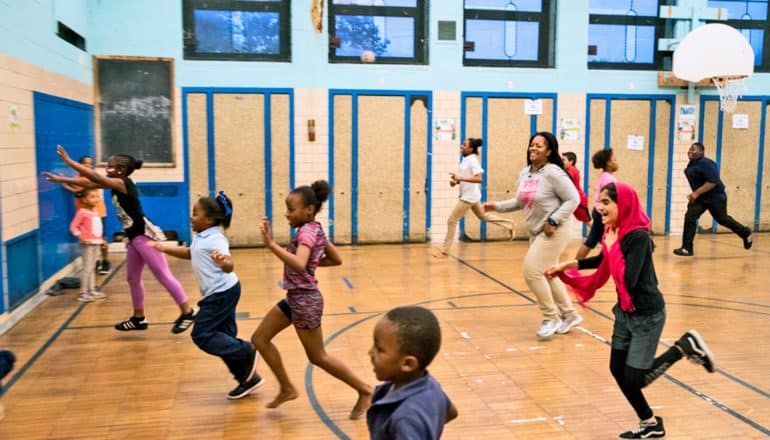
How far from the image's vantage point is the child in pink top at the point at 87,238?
7199mm

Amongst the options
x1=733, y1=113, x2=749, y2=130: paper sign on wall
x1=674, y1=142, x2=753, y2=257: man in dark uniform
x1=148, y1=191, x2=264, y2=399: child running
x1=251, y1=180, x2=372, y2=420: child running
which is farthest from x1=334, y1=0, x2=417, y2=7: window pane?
x1=251, y1=180, x2=372, y2=420: child running

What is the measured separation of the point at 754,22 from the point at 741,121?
1.81m

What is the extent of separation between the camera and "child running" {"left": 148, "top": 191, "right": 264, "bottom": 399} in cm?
427

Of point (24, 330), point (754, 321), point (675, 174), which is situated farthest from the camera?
point (675, 174)

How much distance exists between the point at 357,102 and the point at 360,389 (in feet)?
24.6

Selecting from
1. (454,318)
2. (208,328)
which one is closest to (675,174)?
(454,318)

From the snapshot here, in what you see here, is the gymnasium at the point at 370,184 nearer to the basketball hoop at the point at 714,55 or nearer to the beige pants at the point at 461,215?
the basketball hoop at the point at 714,55

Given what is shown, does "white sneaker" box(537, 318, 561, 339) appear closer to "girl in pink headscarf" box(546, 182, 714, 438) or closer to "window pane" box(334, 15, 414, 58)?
"girl in pink headscarf" box(546, 182, 714, 438)

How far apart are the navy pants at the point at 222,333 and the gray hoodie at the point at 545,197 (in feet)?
8.14

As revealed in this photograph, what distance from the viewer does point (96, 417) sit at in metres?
4.21

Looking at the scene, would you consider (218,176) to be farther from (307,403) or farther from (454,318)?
(307,403)

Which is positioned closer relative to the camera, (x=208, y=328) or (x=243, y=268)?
(x=208, y=328)

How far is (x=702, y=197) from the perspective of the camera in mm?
10094

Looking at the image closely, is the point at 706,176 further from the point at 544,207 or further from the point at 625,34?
the point at 544,207
